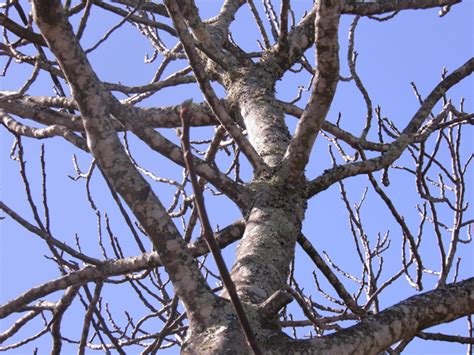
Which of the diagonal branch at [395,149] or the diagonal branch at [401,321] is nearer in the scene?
the diagonal branch at [401,321]

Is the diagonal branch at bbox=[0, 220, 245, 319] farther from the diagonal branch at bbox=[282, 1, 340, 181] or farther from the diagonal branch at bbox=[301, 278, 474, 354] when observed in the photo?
the diagonal branch at bbox=[301, 278, 474, 354]

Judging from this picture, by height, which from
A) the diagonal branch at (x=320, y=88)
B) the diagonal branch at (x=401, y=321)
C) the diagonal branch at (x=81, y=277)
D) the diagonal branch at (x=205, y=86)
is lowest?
the diagonal branch at (x=401, y=321)

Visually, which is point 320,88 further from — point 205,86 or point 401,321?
point 401,321

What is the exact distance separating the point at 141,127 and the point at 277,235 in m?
0.55

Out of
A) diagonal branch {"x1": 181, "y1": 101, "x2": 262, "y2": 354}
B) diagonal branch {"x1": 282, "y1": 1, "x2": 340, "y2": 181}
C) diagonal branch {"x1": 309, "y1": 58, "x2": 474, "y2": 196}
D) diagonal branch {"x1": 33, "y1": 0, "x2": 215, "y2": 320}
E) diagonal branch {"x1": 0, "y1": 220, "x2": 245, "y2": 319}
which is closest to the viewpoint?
diagonal branch {"x1": 181, "y1": 101, "x2": 262, "y2": 354}

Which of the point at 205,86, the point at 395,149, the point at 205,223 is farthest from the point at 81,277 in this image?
the point at 395,149

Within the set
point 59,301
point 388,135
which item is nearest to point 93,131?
point 59,301

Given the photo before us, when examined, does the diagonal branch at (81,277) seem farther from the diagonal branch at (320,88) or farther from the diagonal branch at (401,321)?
the diagonal branch at (401,321)

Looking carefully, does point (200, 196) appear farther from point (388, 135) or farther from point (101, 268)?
point (388, 135)

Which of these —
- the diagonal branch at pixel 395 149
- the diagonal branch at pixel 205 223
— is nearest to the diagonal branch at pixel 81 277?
the diagonal branch at pixel 395 149

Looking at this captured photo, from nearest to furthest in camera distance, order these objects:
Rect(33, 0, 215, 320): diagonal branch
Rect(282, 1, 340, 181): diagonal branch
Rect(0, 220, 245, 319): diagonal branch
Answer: Rect(33, 0, 215, 320): diagonal branch, Rect(282, 1, 340, 181): diagonal branch, Rect(0, 220, 245, 319): diagonal branch

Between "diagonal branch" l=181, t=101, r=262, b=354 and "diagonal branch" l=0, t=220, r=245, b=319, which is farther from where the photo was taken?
"diagonal branch" l=0, t=220, r=245, b=319

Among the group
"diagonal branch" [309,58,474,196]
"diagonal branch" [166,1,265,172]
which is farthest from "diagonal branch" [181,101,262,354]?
"diagonal branch" [309,58,474,196]

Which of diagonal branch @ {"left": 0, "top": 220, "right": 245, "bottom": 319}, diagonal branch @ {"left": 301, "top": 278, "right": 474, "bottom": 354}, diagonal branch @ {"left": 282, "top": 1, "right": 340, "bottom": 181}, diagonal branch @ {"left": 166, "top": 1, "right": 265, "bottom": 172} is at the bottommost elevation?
diagonal branch @ {"left": 301, "top": 278, "right": 474, "bottom": 354}
